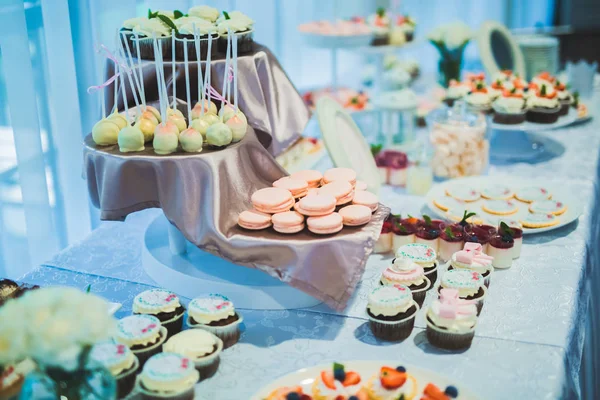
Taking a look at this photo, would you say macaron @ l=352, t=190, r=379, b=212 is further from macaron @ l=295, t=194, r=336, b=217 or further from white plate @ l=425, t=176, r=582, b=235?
white plate @ l=425, t=176, r=582, b=235

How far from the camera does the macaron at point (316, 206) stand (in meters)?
1.45

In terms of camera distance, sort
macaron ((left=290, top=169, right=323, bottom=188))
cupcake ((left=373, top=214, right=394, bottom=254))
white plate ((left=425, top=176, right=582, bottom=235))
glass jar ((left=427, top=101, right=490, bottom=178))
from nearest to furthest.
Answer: macaron ((left=290, top=169, right=323, bottom=188)), cupcake ((left=373, top=214, right=394, bottom=254)), white plate ((left=425, top=176, right=582, bottom=235)), glass jar ((left=427, top=101, right=490, bottom=178))

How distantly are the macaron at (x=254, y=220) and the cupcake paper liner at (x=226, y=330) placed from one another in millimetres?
204

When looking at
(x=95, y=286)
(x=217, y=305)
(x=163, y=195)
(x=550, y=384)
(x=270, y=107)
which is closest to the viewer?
(x=550, y=384)

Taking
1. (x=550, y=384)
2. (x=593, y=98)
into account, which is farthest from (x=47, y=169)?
(x=593, y=98)

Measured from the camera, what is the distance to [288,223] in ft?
4.69

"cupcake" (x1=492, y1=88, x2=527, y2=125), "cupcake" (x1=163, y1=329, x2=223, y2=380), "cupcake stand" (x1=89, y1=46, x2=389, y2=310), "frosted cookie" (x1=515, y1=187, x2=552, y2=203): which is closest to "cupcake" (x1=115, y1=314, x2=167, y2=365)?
"cupcake" (x1=163, y1=329, x2=223, y2=380)

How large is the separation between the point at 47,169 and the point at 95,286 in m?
0.71

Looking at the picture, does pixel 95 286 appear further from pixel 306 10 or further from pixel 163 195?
pixel 306 10

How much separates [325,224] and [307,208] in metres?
0.06

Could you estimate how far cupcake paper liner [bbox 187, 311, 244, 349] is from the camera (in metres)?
1.32

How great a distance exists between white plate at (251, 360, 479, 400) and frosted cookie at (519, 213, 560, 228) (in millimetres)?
799

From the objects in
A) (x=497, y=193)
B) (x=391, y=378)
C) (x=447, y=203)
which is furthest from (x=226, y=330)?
(x=497, y=193)

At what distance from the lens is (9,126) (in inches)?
76.2
